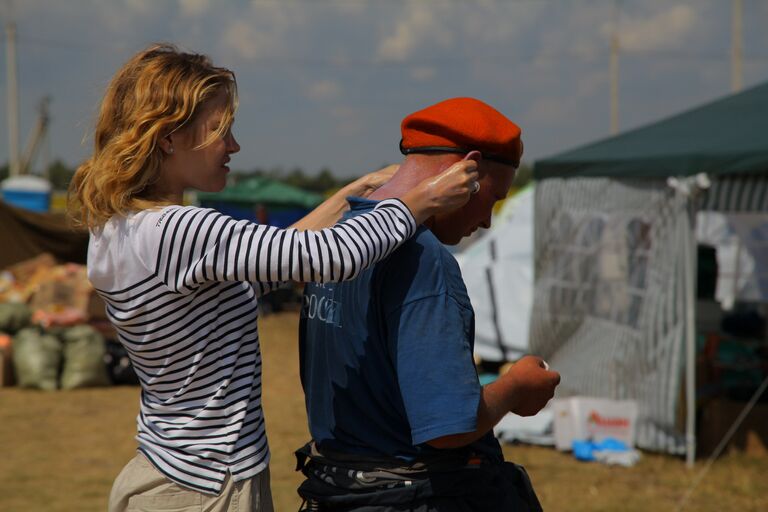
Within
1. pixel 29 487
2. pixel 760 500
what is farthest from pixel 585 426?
pixel 29 487

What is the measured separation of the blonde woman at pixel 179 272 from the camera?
5.93 feet

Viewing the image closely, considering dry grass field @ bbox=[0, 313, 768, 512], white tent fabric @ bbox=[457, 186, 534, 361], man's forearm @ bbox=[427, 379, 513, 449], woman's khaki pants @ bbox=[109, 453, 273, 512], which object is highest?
man's forearm @ bbox=[427, 379, 513, 449]

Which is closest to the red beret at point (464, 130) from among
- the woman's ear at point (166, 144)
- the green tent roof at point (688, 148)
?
the woman's ear at point (166, 144)

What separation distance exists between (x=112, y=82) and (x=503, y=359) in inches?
358

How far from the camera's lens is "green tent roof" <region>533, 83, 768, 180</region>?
6371 mm

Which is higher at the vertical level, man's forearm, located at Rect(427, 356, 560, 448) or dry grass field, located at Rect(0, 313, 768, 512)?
man's forearm, located at Rect(427, 356, 560, 448)

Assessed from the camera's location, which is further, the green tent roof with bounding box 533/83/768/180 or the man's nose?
the green tent roof with bounding box 533/83/768/180

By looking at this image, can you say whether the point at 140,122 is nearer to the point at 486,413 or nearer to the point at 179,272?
the point at 179,272

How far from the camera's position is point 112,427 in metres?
8.57

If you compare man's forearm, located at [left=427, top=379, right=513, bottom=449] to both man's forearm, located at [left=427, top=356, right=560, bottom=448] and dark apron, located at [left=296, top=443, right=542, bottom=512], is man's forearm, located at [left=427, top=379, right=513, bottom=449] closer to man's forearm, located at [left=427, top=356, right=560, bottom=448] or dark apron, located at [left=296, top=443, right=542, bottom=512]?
man's forearm, located at [left=427, top=356, right=560, bottom=448]

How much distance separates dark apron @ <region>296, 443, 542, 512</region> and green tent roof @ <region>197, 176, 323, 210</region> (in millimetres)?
18953

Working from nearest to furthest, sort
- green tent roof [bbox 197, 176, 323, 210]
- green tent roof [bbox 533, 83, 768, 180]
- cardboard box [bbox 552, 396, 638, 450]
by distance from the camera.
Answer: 1. green tent roof [bbox 533, 83, 768, 180]
2. cardboard box [bbox 552, 396, 638, 450]
3. green tent roof [bbox 197, 176, 323, 210]

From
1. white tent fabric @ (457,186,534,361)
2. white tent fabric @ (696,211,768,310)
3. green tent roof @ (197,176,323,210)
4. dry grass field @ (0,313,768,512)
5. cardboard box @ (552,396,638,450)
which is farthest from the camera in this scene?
green tent roof @ (197,176,323,210)

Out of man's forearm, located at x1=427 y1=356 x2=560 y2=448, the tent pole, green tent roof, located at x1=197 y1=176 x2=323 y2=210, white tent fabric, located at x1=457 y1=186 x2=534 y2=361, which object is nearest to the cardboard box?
the tent pole
